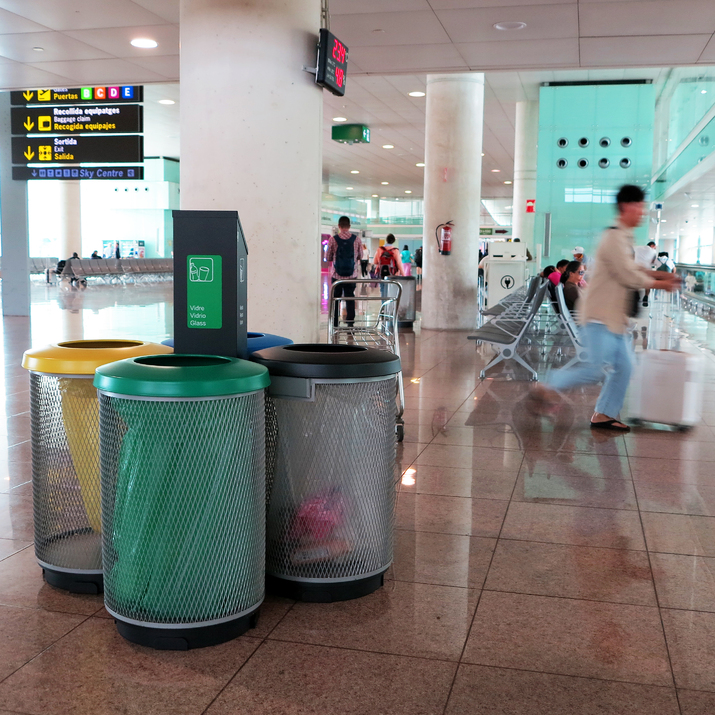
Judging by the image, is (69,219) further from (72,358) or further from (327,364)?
(327,364)

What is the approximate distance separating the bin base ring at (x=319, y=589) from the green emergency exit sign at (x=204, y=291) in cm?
94

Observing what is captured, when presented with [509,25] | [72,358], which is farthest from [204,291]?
[509,25]

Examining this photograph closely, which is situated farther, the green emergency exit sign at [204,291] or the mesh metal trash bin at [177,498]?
the green emergency exit sign at [204,291]

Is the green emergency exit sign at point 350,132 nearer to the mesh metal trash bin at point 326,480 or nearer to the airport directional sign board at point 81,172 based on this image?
the airport directional sign board at point 81,172

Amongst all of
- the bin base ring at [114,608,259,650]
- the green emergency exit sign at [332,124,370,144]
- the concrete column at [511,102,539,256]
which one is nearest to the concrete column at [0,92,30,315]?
the green emergency exit sign at [332,124,370,144]

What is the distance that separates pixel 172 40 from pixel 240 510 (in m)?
6.77

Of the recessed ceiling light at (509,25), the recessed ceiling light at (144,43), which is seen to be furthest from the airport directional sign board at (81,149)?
the recessed ceiling light at (509,25)

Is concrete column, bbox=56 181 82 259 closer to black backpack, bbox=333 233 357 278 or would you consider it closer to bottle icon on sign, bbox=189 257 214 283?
black backpack, bbox=333 233 357 278

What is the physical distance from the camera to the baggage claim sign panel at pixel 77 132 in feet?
34.2

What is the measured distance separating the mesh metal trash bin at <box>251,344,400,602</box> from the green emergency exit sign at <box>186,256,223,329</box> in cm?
23

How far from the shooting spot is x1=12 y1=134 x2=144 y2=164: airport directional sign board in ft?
34.8

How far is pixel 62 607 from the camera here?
2.69 m

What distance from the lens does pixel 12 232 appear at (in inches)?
554

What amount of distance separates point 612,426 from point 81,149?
27.2 ft
